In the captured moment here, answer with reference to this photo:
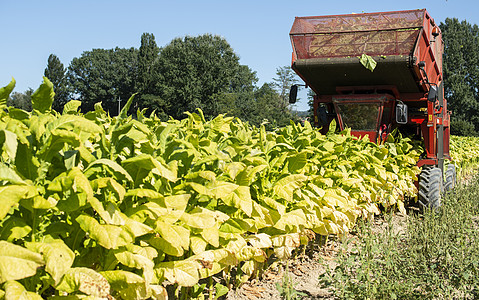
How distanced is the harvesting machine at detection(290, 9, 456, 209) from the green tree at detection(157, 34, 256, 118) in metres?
54.6

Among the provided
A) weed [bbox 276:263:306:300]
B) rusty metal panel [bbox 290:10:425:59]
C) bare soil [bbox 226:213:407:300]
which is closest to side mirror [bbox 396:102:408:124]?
rusty metal panel [bbox 290:10:425:59]

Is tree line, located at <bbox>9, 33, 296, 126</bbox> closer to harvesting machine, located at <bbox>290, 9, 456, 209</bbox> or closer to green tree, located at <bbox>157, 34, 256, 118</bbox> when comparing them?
green tree, located at <bbox>157, 34, 256, 118</bbox>

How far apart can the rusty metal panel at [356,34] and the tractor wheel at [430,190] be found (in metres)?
2.08

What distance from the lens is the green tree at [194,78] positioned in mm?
62672

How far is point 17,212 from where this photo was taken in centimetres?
238

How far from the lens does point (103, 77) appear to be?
93875 millimetres

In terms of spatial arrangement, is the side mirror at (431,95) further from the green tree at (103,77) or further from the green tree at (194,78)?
the green tree at (103,77)

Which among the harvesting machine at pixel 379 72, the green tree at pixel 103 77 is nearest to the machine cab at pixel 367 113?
the harvesting machine at pixel 379 72

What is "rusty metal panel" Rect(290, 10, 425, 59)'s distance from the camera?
24.0 ft

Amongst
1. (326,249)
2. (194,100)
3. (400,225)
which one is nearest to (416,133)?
(400,225)

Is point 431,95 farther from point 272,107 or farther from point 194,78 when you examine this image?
point 272,107

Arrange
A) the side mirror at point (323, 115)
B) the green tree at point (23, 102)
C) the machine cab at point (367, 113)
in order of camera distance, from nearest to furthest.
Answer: the machine cab at point (367, 113), the side mirror at point (323, 115), the green tree at point (23, 102)

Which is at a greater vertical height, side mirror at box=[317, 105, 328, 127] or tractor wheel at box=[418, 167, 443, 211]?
side mirror at box=[317, 105, 328, 127]

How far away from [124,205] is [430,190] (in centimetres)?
600
